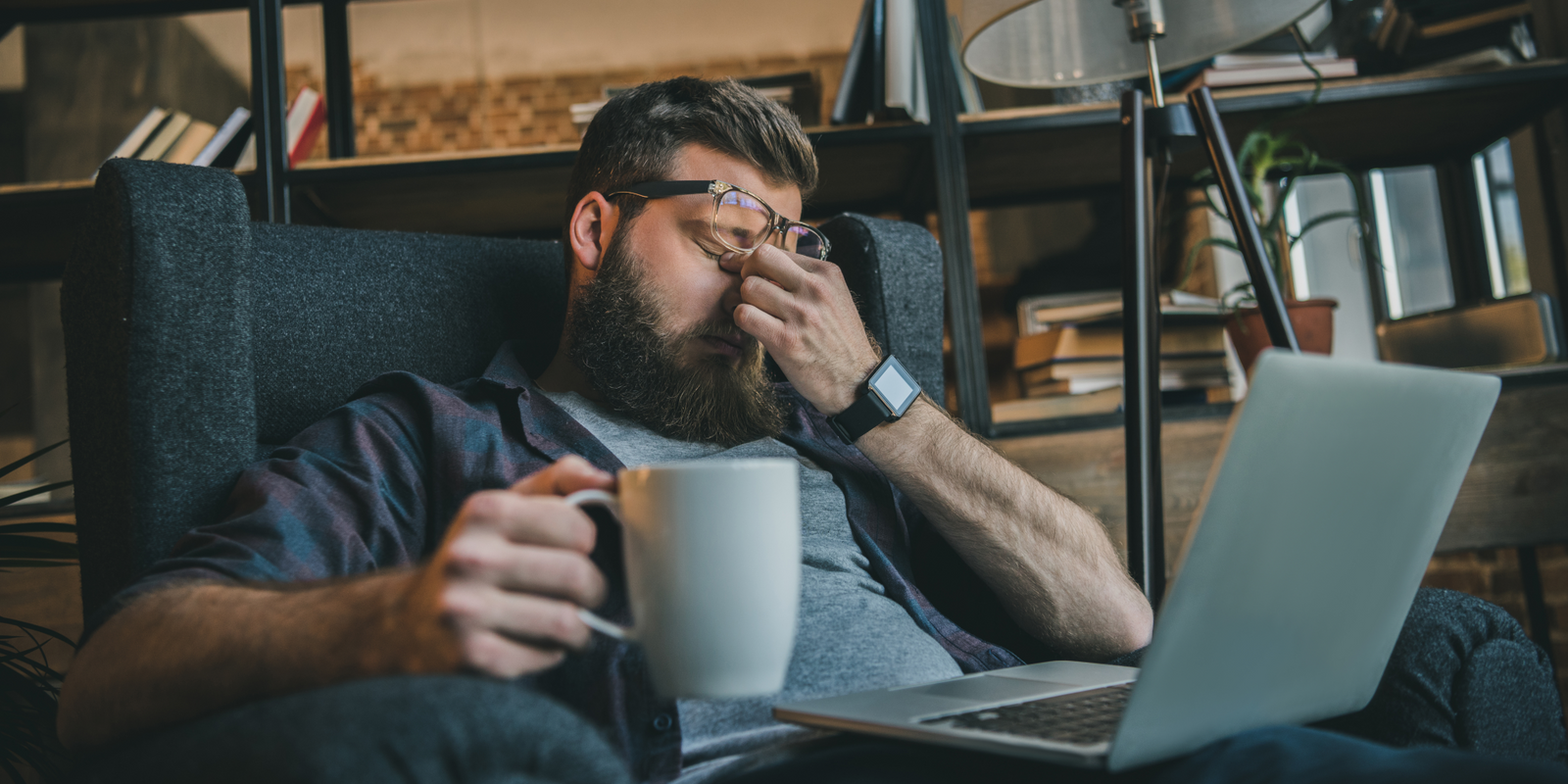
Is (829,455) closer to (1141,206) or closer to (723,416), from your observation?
(723,416)

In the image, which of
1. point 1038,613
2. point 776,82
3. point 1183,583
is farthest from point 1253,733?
point 776,82

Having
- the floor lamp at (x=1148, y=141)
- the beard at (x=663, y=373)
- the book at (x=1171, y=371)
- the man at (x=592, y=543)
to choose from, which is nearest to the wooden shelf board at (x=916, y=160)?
the floor lamp at (x=1148, y=141)

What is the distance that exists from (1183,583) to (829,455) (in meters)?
0.70

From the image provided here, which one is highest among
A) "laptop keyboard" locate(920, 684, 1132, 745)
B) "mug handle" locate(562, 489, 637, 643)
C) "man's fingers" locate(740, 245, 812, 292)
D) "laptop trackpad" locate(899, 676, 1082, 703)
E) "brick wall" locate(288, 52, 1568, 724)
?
"brick wall" locate(288, 52, 1568, 724)

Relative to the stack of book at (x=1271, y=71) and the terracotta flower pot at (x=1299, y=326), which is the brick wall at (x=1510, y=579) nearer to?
the terracotta flower pot at (x=1299, y=326)

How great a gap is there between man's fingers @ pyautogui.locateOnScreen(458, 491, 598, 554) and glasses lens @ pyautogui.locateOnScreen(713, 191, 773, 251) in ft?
2.37

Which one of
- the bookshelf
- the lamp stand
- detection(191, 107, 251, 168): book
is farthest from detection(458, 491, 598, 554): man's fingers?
detection(191, 107, 251, 168): book

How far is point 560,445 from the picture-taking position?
1.02 metres

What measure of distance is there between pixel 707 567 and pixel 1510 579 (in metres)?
2.34

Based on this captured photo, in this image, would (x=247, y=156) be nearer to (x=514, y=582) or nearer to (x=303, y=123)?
(x=303, y=123)

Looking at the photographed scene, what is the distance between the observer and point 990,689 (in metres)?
0.73

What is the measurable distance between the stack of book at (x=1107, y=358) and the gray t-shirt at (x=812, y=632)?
2.73 feet

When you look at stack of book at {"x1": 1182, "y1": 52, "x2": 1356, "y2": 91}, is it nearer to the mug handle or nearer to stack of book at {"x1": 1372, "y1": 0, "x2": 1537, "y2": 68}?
stack of book at {"x1": 1372, "y1": 0, "x2": 1537, "y2": 68}

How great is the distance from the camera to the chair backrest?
802 mm
